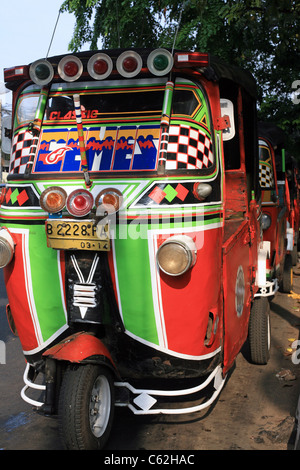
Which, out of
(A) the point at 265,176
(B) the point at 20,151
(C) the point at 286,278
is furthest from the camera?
(C) the point at 286,278

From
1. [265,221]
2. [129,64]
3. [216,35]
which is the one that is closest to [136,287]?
[129,64]

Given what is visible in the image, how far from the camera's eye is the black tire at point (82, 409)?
3.21 metres

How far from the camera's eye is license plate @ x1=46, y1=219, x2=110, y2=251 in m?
3.44

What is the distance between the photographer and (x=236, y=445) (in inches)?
149

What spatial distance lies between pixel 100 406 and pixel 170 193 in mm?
1550

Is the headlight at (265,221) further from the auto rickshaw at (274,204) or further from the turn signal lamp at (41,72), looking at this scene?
the turn signal lamp at (41,72)

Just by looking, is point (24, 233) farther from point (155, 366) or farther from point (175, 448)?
point (175, 448)

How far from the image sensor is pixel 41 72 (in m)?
3.71

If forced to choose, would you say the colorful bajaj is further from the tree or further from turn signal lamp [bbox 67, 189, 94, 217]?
the tree

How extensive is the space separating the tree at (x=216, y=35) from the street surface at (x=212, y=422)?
5.21m

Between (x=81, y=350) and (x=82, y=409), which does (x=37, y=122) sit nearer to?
(x=81, y=350)

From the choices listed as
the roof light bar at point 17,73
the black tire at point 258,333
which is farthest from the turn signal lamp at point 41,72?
the black tire at point 258,333

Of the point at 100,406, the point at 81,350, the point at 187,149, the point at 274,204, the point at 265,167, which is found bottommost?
the point at 100,406

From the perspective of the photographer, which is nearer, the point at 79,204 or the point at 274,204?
the point at 79,204
